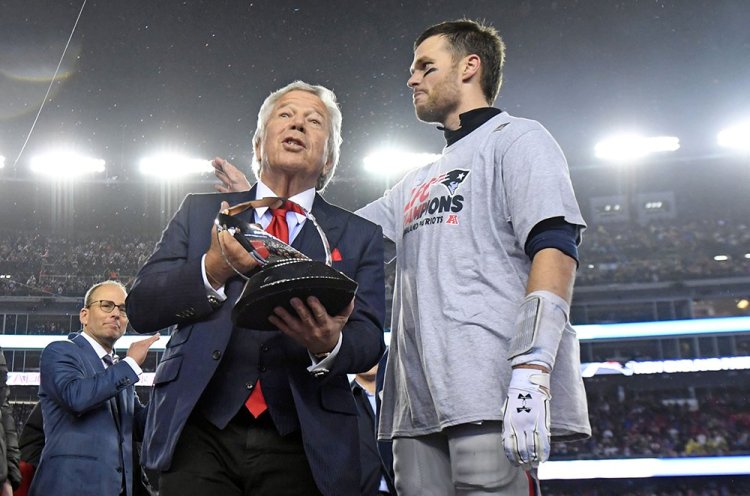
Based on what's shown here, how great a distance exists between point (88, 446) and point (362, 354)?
2.62 m

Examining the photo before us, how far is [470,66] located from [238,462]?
5.18 ft

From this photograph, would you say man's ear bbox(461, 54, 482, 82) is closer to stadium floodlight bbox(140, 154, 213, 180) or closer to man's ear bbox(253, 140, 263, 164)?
man's ear bbox(253, 140, 263, 164)

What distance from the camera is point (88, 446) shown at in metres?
3.72

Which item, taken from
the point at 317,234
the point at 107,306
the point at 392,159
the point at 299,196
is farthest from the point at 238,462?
the point at 392,159

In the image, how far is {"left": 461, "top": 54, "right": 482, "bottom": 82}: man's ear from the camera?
2.49 metres

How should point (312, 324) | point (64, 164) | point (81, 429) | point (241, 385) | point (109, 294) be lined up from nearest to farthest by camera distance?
point (312, 324) → point (241, 385) → point (81, 429) → point (109, 294) → point (64, 164)

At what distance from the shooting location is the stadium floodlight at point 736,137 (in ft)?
73.8

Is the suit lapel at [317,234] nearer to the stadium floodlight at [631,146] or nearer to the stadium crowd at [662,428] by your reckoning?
the stadium crowd at [662,428]

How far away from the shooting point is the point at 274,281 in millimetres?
1420

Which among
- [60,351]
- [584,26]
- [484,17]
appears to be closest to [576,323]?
[584,26]

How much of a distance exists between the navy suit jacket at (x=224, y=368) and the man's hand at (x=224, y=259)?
0.12ft

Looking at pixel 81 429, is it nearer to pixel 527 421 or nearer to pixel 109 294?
pixel 109 294

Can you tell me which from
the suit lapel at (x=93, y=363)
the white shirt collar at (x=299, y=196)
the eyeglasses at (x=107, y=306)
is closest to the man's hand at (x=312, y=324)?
the white shirt collar at (x=299, y=196)

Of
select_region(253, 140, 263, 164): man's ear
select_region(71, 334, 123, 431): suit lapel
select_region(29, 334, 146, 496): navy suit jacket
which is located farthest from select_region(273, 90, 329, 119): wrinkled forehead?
select_region(71, 334, 123, 431): suit lapel
